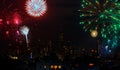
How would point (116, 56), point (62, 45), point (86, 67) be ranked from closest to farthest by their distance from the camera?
point (86, 67), point (116, 56), point (62, 45)

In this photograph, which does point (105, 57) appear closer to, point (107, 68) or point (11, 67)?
point (107, 68)

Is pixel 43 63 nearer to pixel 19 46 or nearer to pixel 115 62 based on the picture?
pixel 19 46

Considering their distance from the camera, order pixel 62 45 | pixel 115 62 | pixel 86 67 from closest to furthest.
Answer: pixel 86 67 < pixel 115 62 < pixel 62 45

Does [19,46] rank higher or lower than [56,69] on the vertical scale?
higher

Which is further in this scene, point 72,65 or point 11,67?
point 72,65

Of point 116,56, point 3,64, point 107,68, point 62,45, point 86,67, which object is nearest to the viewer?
point 3,64

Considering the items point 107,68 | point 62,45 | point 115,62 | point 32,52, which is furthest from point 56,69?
point 62,45

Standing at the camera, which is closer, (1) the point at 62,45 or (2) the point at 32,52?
(2) the point at 32,52

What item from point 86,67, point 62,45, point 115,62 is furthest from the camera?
point 62,45

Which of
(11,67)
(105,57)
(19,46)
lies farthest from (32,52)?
(11,67)
